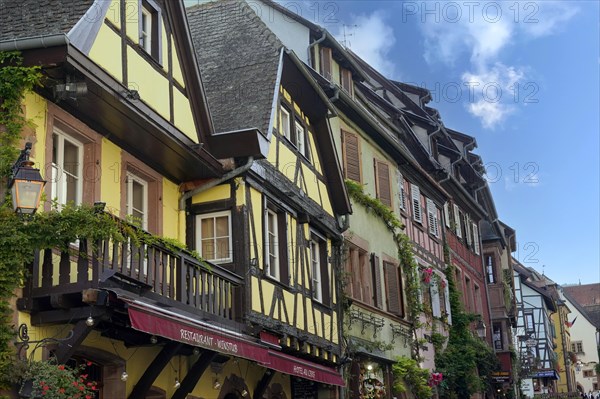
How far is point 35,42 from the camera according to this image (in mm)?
11039

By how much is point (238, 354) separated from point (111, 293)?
134 inches

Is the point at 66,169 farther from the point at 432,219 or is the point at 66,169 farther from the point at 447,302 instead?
the point at 432,219

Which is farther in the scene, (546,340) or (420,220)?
(546,340)

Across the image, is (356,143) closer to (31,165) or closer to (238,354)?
(238,354)

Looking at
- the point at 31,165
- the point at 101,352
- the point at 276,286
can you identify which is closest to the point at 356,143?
the point at 276,286

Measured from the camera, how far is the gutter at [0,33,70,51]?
35.9ft

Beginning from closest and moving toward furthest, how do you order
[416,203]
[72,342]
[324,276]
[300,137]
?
1. [72,342]
2. [324,276]
3. [300,137]
4. [416,203]

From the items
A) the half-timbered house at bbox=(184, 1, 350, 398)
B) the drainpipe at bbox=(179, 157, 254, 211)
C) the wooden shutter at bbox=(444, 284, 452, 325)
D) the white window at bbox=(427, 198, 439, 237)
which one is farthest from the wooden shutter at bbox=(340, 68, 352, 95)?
the drainpipe at bbox=(179, 157, 254, 211)

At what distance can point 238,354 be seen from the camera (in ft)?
44.2

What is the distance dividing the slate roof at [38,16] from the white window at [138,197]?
9.53ft

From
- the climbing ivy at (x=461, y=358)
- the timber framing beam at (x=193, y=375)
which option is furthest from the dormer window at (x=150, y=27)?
the climbing ivy at (x=461, y=358)

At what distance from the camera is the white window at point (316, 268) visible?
19.1m

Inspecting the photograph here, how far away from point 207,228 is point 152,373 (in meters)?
3.33

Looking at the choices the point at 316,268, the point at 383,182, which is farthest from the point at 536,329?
the point at 316,268
